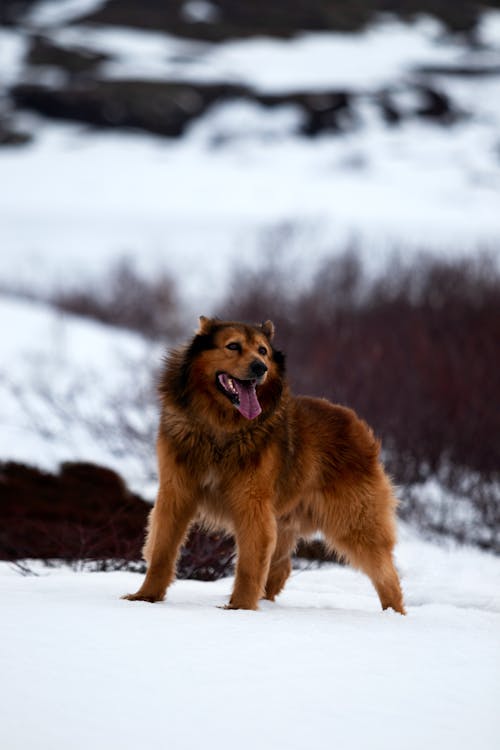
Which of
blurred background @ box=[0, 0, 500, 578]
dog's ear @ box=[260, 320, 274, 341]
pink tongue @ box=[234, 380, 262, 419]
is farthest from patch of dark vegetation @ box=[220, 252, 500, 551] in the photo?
pink tongue @ box=[234, 380, 262, 419]

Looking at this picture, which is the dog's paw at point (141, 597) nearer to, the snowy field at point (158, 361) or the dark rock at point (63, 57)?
the snowy field at point (158, 361)

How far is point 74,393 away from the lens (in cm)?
2134

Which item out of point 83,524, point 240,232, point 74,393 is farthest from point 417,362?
point 240,232

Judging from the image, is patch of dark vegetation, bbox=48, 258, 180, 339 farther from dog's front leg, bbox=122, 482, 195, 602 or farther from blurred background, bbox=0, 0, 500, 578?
dog's front leg, bbox=122, 482, 195, 602

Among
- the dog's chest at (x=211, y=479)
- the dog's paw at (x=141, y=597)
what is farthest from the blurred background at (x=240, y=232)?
the dog's chest at (x=211, y=479)

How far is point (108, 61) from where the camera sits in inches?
3617

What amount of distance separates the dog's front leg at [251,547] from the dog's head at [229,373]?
0.50 metres

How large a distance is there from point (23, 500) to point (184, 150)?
2542 inches

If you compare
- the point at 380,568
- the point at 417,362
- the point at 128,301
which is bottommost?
the point at 380,568

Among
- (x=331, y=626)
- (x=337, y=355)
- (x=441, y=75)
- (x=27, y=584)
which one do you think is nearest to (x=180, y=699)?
(x=331, y=626)

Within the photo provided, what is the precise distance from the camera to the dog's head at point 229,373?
16.8 feet

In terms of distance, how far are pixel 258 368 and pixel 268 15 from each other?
111m

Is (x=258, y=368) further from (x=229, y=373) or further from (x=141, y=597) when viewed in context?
(x=141, y=597)

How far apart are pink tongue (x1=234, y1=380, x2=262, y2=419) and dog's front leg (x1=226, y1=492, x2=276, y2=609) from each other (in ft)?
1.59
